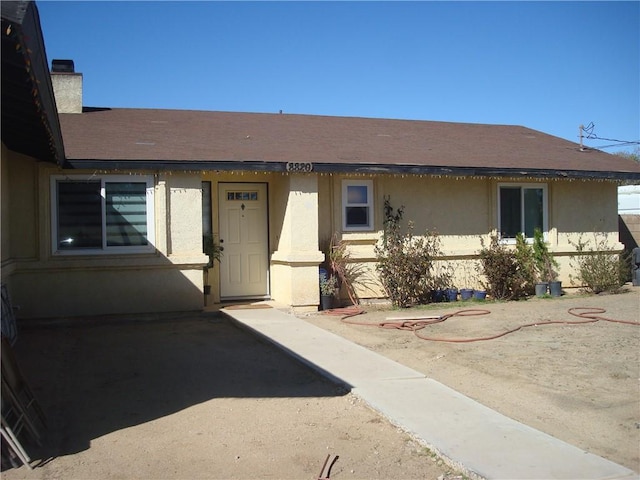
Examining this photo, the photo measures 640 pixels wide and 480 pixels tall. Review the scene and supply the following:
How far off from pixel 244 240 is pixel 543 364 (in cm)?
711

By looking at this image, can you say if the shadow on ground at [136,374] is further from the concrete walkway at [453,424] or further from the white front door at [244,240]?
the white front door at [244,240]

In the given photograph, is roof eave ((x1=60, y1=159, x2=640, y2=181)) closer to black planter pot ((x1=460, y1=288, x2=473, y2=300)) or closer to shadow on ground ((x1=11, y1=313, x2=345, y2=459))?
black planter pot ((x1=460, y1=288, x2=473, y2=300))

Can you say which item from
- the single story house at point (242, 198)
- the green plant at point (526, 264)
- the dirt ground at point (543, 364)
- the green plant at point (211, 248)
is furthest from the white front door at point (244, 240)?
the green plant at point (526, 264)

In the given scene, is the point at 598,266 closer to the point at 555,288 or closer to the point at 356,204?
the point at 555,288

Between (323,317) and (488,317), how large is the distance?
3.01 m

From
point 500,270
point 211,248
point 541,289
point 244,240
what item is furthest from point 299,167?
point 541,289

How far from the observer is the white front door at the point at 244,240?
12.7 m

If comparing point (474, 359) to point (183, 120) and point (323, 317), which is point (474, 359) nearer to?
point (323, 317)

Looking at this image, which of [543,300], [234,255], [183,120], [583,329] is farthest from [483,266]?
[183,120]

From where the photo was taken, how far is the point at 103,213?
1094 cm

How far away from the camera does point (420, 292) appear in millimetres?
12766

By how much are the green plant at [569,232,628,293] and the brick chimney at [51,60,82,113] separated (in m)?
11.9

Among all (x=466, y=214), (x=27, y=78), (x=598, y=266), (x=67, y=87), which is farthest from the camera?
(x=598, y=266)

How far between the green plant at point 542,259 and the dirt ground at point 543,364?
199cm
